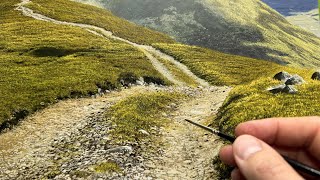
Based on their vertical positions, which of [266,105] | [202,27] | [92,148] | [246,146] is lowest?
[202,27]

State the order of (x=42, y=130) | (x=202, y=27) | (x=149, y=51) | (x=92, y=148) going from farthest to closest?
(x=202, y=27) < (x=149, y=51) < (x=42, y=130) < (x=92, y=148)

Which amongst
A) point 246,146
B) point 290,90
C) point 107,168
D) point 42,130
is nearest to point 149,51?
point 42,130

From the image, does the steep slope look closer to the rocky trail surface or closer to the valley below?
the valley below

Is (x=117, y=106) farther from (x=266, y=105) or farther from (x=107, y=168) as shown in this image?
(x=266, y=105)

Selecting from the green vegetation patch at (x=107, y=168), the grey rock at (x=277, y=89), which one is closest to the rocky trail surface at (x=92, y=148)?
the green vegetation patch at (x=107, y=168)

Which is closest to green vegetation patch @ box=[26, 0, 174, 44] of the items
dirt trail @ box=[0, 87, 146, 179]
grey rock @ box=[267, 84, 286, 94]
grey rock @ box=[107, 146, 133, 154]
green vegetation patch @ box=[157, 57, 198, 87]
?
green vegetation patch @ box=[157, 57, 198, 87]

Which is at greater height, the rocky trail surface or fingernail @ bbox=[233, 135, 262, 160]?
fingernail @ bbox=[233, 135, 262, 160]
